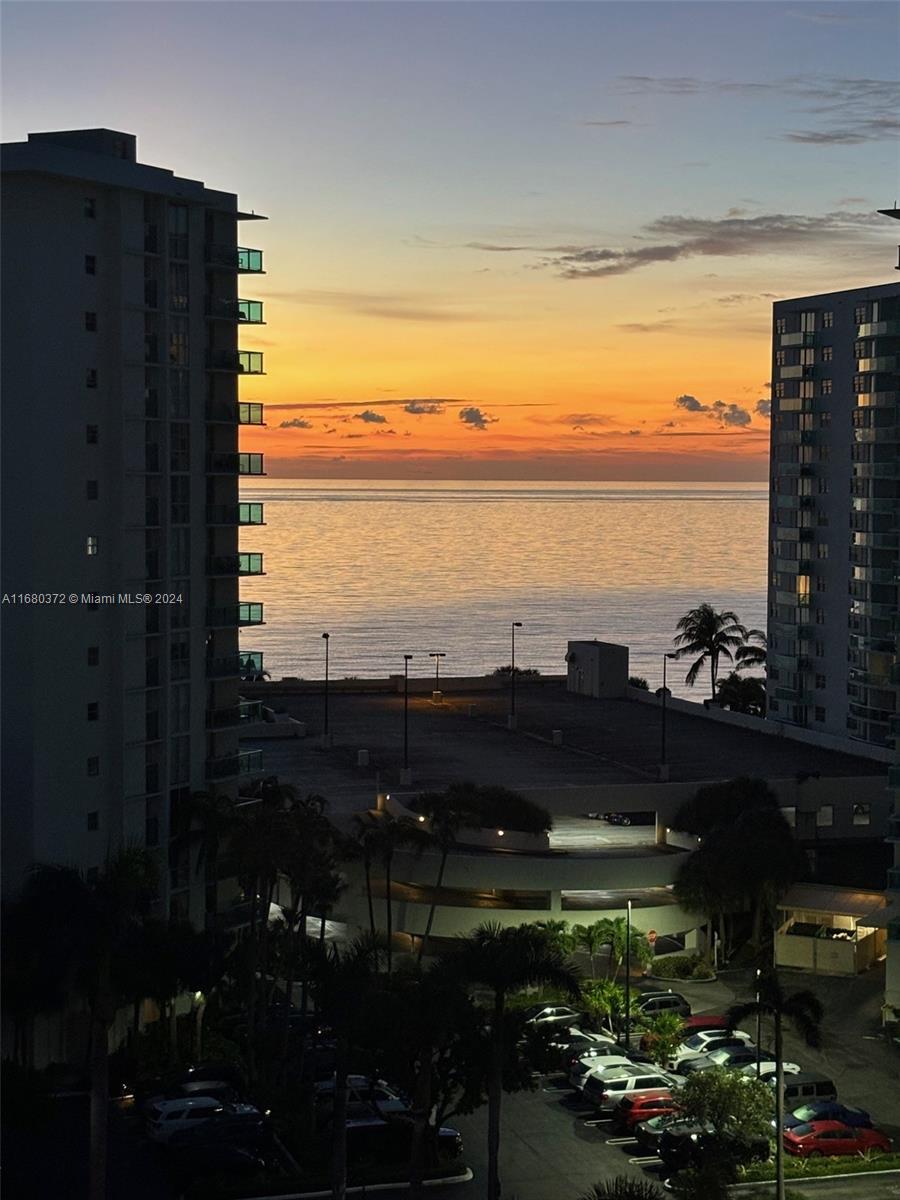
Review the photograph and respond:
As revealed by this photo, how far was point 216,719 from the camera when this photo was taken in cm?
5759

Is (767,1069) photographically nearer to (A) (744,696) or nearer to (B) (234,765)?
(B) (234,765)

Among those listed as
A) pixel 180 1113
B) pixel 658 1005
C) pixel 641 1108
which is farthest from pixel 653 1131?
pixel 180 1113

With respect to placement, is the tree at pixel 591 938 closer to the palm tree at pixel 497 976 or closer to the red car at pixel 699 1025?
the red car at pixel 699 1025

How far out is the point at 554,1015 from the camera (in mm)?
55594

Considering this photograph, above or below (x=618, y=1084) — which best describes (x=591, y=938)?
above

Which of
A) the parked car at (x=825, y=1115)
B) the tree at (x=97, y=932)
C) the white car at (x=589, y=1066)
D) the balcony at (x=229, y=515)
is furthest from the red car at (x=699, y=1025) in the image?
the balcony at (x=229, y=515)

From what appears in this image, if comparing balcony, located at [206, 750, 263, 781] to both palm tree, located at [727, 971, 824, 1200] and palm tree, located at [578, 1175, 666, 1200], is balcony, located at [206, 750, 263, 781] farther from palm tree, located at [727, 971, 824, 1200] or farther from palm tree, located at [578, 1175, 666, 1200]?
palm tree, located at [578, 1175, 666, 1200]

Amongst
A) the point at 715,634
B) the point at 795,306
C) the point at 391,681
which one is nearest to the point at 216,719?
the point at 391,681

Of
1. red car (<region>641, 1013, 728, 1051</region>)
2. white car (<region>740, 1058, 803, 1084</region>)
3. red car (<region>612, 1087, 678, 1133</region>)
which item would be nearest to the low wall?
red car (<region>641, 1013, 728, 1051</region>)

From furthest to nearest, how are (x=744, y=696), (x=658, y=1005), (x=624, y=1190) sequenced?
(x=744, y=696), (x=658, y=1005), (x=624, y=1190)

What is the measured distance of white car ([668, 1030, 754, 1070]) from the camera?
51.9m

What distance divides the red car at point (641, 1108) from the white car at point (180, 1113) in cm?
936

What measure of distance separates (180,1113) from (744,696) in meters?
73.6

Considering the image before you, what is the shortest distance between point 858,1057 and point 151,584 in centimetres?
2528
